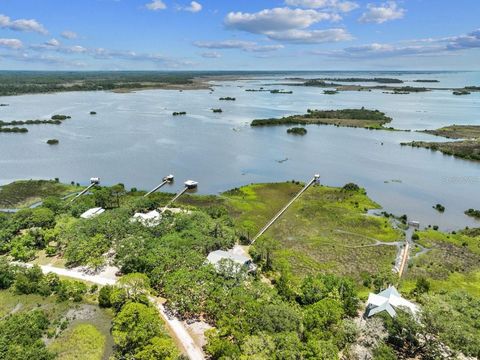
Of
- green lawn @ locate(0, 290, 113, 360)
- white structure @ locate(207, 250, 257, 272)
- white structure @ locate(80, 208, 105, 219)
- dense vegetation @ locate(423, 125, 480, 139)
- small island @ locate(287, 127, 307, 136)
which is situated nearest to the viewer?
green lawn @ locate(0, 290, 113, 360)

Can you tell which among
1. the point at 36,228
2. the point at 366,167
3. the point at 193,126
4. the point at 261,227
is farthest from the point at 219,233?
the point at 193,126

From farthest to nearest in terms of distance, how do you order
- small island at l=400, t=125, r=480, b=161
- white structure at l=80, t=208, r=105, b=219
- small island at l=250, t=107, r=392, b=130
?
small island at l=250, t=107, r=392, b=130 → small island at l=400, t=125, r=480, b=161 → white structure at l=80, t=208, r=105, b=219

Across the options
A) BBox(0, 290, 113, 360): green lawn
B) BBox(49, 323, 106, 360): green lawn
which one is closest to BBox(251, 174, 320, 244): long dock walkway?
BBox(0, 290, 113, 360): green lawn

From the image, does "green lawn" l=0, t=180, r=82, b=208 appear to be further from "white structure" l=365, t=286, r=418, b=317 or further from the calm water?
"white structure" l=365, t=286, r=418, b=317

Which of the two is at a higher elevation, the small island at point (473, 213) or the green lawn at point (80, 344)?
the small island at point (473, 213)

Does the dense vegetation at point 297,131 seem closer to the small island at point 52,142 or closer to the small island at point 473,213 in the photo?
the small island at point 473,213

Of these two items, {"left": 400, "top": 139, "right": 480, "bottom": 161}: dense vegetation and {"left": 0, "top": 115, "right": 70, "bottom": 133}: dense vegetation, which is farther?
{"left": 0, "top": 115, "right": 70, "bottom": 133}: dense vegetation

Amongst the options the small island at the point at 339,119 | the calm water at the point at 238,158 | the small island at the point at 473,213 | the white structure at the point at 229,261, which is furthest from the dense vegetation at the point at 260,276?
the small island at the point at 339,119
